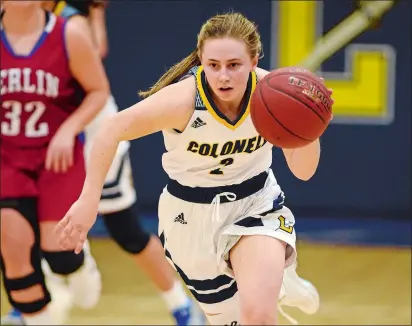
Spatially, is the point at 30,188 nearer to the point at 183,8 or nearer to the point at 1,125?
the point at 1,125

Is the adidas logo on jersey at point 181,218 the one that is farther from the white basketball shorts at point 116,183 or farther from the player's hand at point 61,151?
the white basketball shorts at point 116,183

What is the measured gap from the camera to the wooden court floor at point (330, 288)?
5.50 m

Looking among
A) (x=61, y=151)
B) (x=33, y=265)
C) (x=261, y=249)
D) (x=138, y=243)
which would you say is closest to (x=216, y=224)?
(x=261, y=249)

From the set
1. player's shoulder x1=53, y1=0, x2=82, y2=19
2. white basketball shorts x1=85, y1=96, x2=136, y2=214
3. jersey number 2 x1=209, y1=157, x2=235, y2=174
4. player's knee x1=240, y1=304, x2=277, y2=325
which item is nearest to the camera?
player's knee x1=240, y1=304, x2=277, y2=325

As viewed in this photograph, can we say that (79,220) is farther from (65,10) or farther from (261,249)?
(65,10)

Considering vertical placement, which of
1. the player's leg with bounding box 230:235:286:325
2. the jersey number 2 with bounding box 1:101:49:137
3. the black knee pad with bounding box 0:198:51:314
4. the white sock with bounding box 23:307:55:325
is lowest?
the white sock with bounding box 23:307:55:325

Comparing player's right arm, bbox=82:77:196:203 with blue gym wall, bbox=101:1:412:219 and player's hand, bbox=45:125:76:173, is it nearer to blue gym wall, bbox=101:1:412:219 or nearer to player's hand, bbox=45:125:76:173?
player's hand, bbox=45:125:76:173

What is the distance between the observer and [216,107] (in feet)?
12.2

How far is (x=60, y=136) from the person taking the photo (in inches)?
181

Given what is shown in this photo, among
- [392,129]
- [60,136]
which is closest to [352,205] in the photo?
[392,129]

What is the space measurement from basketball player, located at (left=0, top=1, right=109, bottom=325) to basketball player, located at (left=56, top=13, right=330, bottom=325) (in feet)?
2.53

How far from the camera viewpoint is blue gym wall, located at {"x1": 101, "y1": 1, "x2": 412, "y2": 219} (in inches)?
294

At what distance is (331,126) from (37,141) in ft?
11.2

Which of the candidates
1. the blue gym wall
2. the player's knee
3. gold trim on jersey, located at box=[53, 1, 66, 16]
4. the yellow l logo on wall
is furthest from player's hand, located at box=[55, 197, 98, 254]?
the yellow l logo on wall
